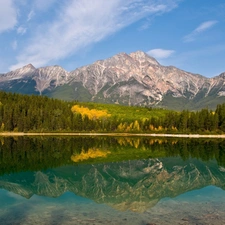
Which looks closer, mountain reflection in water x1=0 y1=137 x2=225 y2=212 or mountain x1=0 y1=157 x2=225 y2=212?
mountain x1=0 y1=157 x2=225 y2=212

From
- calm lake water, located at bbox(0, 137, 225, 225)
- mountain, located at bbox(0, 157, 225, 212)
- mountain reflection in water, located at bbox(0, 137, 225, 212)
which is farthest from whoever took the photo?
mountain reflection in water, located at bbox(0, 137, 225, 212)

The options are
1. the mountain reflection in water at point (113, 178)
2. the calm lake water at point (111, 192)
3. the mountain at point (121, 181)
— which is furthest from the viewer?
the mountain reflection in water at point (113, 178)

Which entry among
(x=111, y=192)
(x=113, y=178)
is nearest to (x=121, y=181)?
(x=113, y=178)

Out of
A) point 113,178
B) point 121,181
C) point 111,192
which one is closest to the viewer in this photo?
point 111,192

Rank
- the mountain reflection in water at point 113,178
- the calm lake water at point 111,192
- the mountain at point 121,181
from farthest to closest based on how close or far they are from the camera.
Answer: the mountain reflection in water at point 113,178, the mountain at point 121,181, the calm lake water at point 111,192

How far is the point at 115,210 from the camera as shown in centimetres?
2570

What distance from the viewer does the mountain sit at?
31172 mm

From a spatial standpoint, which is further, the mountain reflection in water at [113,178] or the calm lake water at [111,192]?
the mountain reflection in water at [113,178]

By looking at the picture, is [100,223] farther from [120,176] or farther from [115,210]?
[120,176]

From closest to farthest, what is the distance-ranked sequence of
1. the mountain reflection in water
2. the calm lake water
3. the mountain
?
1. the calm lake water
2. the mountain
3. the mountain reflection in water

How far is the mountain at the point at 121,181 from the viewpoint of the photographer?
3117 centimetres

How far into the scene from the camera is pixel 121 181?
40.4 metres

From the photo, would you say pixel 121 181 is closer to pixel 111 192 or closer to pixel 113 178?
A: pixel 113 178

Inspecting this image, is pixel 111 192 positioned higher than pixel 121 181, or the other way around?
pixel 111 192
